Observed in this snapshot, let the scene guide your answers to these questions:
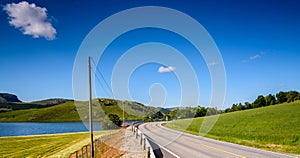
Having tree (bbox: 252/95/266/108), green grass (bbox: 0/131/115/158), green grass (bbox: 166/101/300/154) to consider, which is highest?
tree (bbox: 252/95/266/108)

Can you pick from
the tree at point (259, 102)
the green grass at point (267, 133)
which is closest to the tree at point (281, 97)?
the tree at point (259, 102)

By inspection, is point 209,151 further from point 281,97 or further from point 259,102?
point 259,102

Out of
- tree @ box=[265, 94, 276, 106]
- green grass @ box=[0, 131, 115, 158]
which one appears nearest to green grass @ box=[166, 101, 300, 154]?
green grass @ box=[0, 131, 115, 158]

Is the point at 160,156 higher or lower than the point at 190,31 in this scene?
lower

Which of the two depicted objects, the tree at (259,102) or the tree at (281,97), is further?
the tree at (259,102)

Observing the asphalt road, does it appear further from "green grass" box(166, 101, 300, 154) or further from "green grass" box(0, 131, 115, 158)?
"green grass" box(0, 131, 115, 158)

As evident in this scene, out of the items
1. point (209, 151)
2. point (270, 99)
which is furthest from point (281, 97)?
point (209, 151)

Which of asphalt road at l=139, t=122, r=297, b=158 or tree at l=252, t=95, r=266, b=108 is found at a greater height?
tree at l=252, t=95, r=266, b=108

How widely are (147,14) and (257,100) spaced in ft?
392

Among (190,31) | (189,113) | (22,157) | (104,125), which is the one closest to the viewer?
(190,31)

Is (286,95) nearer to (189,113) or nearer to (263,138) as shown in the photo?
(189,113)

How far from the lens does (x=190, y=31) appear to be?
2284cm

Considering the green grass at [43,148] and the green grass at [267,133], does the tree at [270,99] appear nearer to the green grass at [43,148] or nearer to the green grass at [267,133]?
the green grass at [267,133]

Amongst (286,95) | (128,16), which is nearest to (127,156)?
(128,16)
